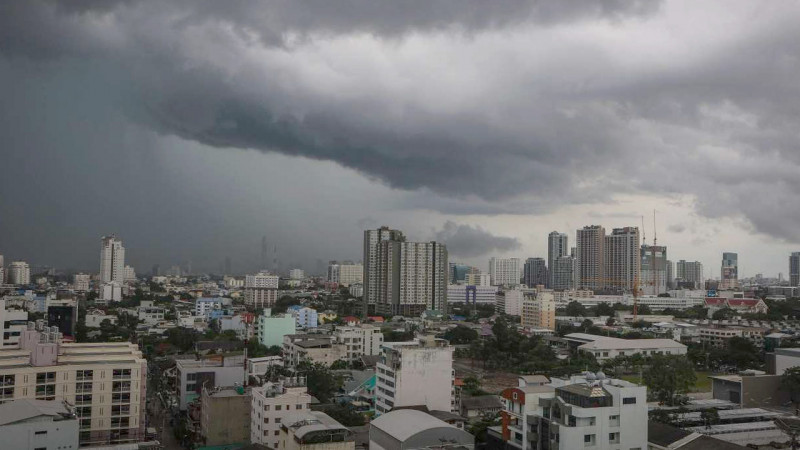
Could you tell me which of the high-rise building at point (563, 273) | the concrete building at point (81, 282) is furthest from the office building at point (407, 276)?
the concrete building at point (81, 282)

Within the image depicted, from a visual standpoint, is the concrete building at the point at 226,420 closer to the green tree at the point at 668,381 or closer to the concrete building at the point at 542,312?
the green tree at the point at 668,381

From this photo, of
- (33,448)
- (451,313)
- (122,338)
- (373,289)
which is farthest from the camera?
(451,313)

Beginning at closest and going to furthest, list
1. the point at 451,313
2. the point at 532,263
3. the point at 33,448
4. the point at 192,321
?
the point at 33,448 → the point at 192,321 → the point at 451,313 → the point at 532,263

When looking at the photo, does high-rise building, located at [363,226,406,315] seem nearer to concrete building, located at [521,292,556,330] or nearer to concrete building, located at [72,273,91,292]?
concrete building, located at [521,292,556,330]

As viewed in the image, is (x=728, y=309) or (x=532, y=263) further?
(x=532, y=263)

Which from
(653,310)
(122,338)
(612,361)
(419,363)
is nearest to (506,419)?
(419,363)

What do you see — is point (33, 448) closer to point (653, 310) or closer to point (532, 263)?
point (653, 310)

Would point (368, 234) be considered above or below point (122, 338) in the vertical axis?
above

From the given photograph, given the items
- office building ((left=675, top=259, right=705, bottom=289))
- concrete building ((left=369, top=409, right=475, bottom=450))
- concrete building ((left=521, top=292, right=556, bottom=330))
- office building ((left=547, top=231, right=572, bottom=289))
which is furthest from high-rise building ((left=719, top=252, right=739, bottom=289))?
concrete building ((left=369, top=409, right=475, bottom=450))
